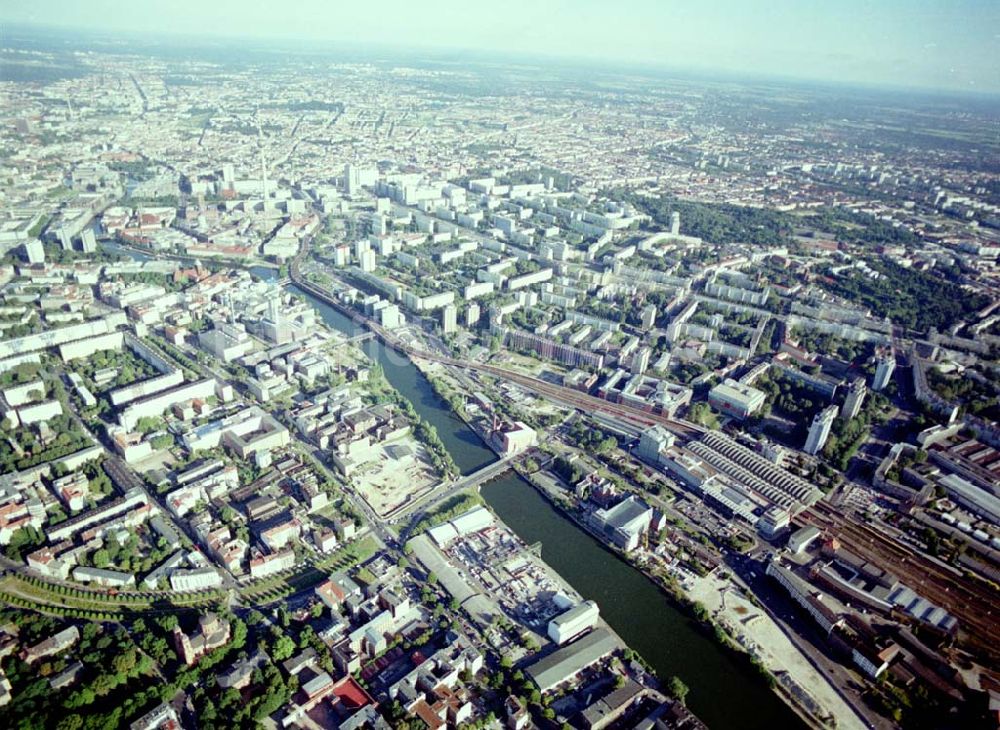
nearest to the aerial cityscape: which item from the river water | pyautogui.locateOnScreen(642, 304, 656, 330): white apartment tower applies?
the river water

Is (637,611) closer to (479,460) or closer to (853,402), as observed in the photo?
(479,460)

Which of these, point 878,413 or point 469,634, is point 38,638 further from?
point 878,413

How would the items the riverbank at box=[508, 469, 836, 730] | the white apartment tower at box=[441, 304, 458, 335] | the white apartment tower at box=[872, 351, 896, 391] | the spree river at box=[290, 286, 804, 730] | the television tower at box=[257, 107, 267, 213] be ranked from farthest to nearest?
the television tower at box=[257, 107, 267, 213]
the white apartment tower at box=[441, 304, 458, 335]
the white apartment tower at box=[872, 351, 896, 391]
the spree river at box=[290, 286, 804, 730]
the riverbank at box=[508, 469, 836, 730]

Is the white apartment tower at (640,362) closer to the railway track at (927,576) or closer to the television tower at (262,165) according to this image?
the railway track at (927,576)

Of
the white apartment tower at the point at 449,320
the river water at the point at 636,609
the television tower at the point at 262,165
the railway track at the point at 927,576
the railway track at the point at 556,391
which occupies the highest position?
the television tower at the point at 262,165

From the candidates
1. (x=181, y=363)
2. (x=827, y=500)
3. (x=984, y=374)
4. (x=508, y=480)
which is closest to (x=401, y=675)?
(x=508, y=480)

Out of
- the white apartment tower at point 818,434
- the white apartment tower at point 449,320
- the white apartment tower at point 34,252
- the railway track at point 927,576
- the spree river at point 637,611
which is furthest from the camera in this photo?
the white apartment tower at point 34,252

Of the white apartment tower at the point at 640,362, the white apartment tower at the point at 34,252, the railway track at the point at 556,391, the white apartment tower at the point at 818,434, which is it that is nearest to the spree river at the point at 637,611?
the railway track at the point at 556,391

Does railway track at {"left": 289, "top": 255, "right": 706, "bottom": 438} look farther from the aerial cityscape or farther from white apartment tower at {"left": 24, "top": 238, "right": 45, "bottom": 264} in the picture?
white apartment tower at {"left": 24, "top": 238, "right": 45, "bottom": 264}
